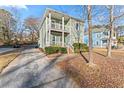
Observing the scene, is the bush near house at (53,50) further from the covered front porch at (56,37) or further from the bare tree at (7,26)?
the bare tree at (7,26)

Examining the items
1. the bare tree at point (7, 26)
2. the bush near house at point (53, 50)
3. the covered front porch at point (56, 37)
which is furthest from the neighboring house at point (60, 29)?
the bare tree at point (7, 26)

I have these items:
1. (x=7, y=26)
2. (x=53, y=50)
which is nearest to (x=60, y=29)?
(x=53, y=50)

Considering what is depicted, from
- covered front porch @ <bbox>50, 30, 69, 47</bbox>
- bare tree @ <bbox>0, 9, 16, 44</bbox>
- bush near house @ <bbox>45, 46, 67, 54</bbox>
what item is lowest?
bush near house @ <bbox>45, 46, 67, 54</bbox>

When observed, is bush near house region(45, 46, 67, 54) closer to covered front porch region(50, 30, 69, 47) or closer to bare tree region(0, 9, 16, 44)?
covered front porch region(50, 30, 69, 47)

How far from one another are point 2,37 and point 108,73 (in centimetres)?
3954

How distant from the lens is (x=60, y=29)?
2167 centimetres

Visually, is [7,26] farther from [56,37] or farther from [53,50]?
[53,50]

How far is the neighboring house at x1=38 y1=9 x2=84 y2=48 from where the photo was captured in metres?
19.9

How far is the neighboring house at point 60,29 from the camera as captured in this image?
19922 millimetres

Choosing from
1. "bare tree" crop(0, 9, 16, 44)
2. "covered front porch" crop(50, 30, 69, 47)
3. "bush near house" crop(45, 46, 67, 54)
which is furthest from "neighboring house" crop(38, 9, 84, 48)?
"bare tree" crop(0, 9, 16, 44)

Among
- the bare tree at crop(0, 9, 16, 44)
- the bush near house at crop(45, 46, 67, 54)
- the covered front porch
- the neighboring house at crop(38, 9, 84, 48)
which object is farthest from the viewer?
the bare tree at crop(0, 9, 16, 44)

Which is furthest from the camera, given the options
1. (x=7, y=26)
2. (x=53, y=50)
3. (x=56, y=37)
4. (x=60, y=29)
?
(x=7, y=26)
